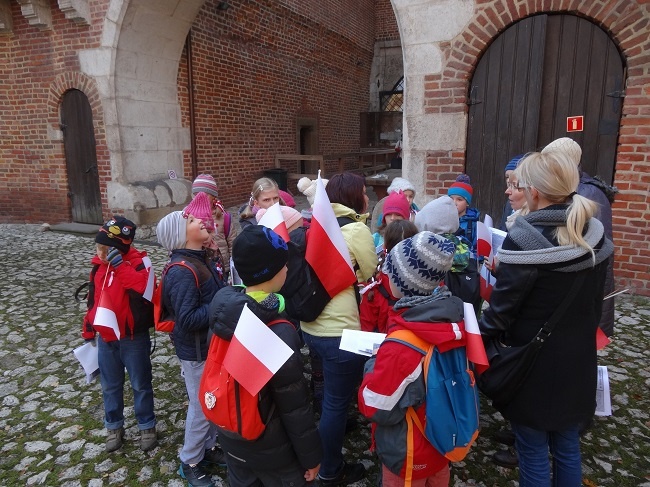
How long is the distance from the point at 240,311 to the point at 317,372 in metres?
1.66

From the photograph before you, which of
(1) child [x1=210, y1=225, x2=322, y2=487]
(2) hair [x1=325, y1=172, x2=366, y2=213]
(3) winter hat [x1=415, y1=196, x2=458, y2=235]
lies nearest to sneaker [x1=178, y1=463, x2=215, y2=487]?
(1) child [x1=210, y1=225, x2=322, y2=487]

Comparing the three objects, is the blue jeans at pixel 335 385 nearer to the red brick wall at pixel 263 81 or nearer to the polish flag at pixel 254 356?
the polish flag at pixel 254 356

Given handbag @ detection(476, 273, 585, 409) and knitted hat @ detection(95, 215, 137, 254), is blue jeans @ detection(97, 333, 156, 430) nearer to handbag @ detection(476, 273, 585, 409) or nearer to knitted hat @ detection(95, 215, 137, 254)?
knitted hat @ detection(95, 215, 137, 254)

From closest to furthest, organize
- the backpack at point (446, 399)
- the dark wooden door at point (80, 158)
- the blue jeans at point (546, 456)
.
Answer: the backpack at point (446, 399)
the blue jeans at point (546, 456)
the dark wooden door at point (80, 158)

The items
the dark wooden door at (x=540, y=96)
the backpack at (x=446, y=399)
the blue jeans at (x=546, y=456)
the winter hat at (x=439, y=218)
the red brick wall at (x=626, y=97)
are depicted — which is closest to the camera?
the backpack at (x=446, y=399)

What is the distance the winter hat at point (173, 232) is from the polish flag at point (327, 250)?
0.68m

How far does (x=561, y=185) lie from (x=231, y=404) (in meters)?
1.52

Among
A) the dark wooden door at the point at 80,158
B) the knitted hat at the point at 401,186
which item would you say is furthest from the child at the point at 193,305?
the dark wooden door at the point at 80,158

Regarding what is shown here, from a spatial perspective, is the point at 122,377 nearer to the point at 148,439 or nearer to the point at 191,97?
the point at 148,439

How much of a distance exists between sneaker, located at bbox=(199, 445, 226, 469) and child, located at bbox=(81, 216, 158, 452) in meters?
0.40

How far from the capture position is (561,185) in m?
1.83

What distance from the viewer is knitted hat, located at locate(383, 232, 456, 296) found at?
1704 mm

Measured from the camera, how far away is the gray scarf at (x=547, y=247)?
5.60 feet

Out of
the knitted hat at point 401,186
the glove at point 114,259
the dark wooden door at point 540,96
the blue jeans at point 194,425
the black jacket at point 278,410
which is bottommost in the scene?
the blue jeans at point 194,425
